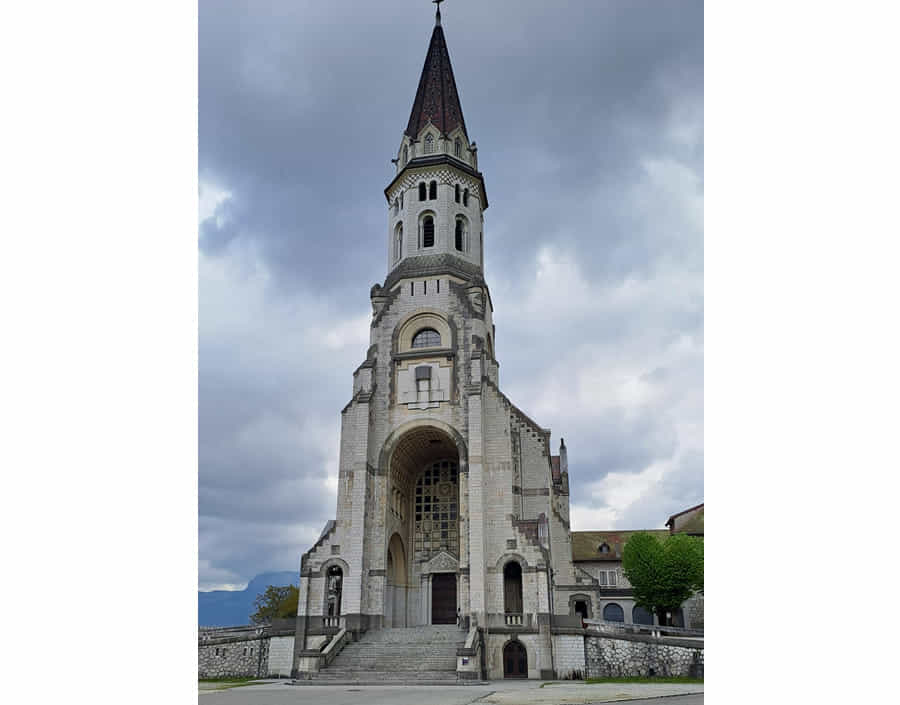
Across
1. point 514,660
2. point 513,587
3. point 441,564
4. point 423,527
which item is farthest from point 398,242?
point 514,660

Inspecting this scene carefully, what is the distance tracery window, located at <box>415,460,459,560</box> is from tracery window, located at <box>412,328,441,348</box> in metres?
6.63

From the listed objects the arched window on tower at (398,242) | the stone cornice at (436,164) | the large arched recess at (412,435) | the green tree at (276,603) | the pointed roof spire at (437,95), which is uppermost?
the pointed roof spire at (437,95)

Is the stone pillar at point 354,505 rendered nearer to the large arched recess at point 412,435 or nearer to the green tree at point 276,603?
the large arched recess at point 412,435

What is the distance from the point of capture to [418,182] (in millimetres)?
41625

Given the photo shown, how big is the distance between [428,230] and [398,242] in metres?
2.06

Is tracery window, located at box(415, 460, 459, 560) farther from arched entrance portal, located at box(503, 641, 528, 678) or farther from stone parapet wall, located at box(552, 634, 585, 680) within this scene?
stone parapet wall, located at box(552, 634, 585, 680)

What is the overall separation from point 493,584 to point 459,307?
13.8 meters

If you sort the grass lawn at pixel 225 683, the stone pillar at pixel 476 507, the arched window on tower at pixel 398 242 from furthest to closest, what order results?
1. the arched window on tower at pixel 398 242
2. the stone pillar at pixel 476 507
3. the grass lawn at pixel 225 683

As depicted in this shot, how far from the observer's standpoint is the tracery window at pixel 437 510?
1460 inches

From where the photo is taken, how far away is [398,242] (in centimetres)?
4178

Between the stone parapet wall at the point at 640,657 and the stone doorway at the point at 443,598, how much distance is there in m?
8.75

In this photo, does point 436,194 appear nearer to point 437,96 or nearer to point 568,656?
point 437,96

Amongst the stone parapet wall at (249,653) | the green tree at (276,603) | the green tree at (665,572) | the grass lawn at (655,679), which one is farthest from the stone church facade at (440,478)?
the green tree at (276,603)
